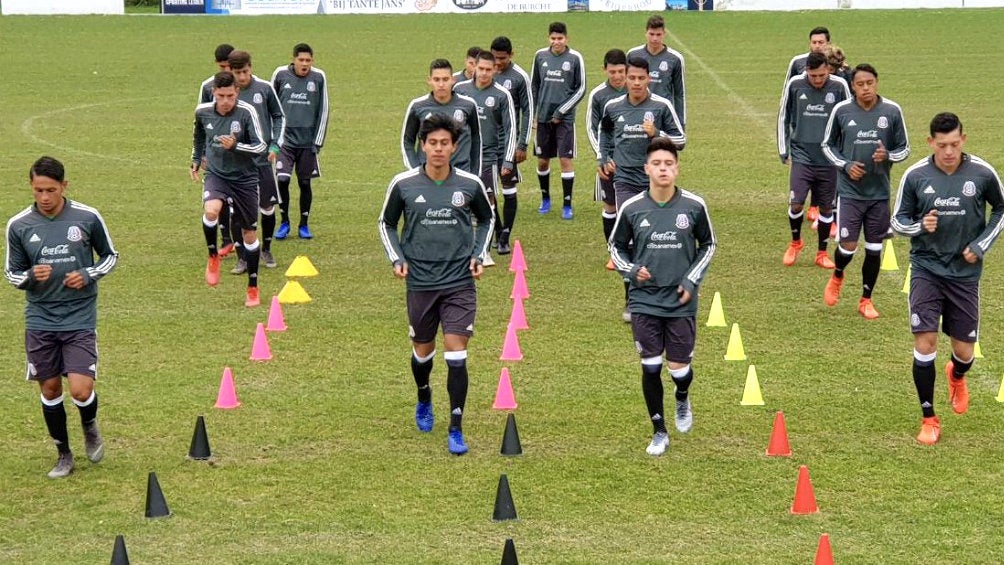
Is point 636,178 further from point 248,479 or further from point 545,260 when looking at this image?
point 248,479

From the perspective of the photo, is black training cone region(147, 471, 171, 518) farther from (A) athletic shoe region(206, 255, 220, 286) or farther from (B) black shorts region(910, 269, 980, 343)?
(A) athletic shoe region(206, 255, 220, 286)

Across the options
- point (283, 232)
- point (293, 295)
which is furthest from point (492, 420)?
point (283, 232)

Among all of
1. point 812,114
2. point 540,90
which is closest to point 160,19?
point 540,90

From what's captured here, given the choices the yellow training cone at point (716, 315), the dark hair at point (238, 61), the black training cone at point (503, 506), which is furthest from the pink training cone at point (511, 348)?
the dark hair at point (238, 61)

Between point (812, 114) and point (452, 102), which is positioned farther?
point (812, 114)

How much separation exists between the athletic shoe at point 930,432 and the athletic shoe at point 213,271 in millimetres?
7920

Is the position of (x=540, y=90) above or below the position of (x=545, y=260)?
above

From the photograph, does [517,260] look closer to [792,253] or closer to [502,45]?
[502,45]

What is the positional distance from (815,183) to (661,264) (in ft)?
20.3

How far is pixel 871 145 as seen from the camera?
14.2 metres

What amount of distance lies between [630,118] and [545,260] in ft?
9.71

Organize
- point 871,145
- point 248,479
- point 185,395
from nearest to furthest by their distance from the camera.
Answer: point 248,479 → point 185,395 → point 871,145

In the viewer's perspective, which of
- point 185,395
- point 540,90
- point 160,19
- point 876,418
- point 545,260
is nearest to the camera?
point 876,418

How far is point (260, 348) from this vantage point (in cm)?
1309
